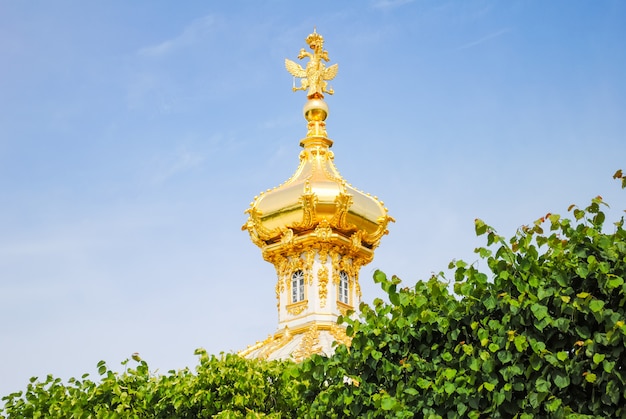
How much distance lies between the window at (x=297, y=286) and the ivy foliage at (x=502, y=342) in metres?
18.1

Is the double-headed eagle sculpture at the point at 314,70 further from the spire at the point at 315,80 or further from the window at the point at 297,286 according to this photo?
the window at the point at 297,286

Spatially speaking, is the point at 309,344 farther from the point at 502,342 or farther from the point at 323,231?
the point at 502,342

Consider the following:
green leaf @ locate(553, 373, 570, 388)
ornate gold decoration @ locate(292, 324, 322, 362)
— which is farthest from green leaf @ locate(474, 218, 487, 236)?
ornate gold decoration @ locate(292, 324, 322, 362)

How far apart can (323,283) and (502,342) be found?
65.3 feet

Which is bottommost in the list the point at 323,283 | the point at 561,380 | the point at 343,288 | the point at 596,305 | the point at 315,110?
the point at 561,380

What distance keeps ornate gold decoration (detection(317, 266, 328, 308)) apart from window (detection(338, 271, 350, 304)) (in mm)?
691

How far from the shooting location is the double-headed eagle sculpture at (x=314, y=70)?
3419 cm

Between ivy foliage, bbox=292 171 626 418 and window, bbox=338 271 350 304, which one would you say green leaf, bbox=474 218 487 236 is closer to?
ivy foliage, bbox=292 171 626 418

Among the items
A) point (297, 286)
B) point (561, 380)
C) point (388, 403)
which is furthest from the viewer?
point (297, 286)

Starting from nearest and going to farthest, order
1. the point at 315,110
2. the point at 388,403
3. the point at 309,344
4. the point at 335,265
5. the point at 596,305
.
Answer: the point at 596,305, the point at 388,403, the point at 309,344, the point at 335,265, the point at 315,110

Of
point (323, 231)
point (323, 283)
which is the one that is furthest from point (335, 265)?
point (323, 231)

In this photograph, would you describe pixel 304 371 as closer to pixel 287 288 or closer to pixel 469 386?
pixel 469 386

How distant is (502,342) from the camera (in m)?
12.1

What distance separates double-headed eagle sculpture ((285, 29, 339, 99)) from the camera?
3419 cm
